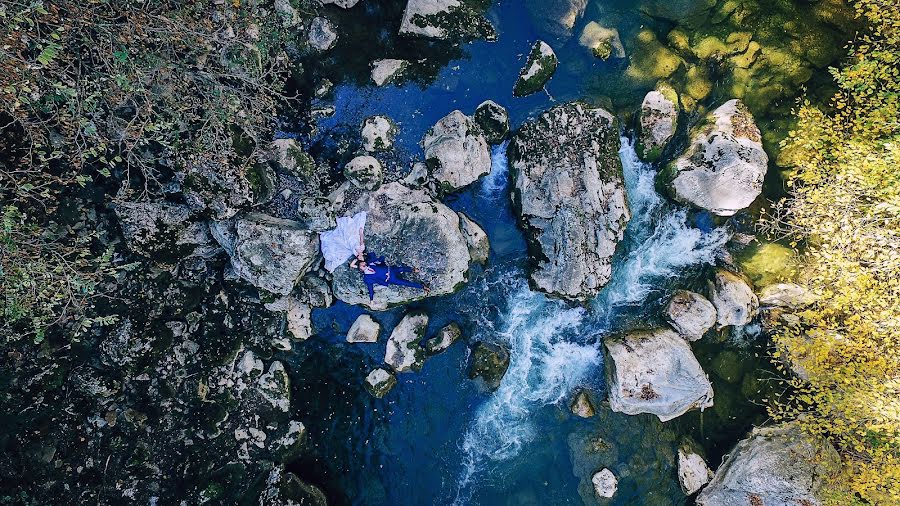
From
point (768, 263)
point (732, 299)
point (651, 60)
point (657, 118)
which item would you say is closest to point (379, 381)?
point (732, 299)

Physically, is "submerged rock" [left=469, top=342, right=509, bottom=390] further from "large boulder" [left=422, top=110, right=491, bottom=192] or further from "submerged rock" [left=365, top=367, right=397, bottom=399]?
"large boulder" [left=422, top=110, right=491, bottom=192]

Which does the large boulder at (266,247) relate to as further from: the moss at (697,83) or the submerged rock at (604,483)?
the moss at (697,83)

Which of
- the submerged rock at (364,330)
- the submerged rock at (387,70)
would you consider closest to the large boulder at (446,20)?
the submerged rock at (387,70)

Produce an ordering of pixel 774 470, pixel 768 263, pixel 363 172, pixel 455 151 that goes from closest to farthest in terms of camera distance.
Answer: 1. pixel 774 470
2. pixel 455 151
3. pixel 363 172
4. pixel 768 263

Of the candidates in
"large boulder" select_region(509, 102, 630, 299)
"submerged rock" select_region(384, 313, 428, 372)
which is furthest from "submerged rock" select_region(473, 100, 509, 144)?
"submerged rock" select_region(384, 313, 428, 372)

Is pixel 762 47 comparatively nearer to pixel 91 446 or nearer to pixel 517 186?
pixel 517 186

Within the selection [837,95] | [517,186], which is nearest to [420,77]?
[517,186]

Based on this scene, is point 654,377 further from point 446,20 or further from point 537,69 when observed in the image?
point 446,20
